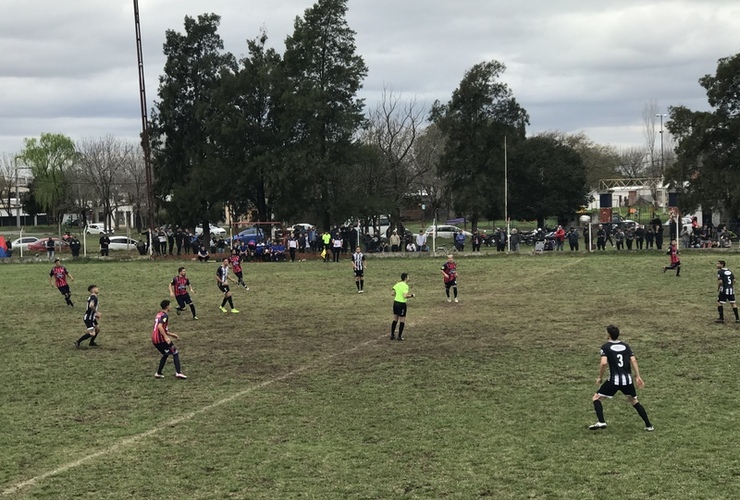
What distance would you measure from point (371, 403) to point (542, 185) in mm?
57185

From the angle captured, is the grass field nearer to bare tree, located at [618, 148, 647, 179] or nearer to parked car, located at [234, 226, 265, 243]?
parked car, located at [234, 226, 265, 243]

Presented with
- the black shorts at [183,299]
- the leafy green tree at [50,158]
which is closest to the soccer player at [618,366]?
the black shorts at [183,299]

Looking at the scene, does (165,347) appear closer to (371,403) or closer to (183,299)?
(371,403)

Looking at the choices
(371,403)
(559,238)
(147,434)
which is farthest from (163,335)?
(559,238)

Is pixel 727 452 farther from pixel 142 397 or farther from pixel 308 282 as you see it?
pixel 308 282

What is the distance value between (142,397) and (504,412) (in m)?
7.53

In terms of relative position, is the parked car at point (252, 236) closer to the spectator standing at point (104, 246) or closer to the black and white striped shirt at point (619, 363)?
the spectator standing at point (104, 246)

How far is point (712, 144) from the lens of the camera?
51500mm

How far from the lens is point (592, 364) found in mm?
18688

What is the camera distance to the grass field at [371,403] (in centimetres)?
1147

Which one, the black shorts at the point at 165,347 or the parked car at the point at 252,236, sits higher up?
the parked car at the point at 252,236

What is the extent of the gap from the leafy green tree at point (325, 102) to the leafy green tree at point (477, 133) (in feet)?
34.5

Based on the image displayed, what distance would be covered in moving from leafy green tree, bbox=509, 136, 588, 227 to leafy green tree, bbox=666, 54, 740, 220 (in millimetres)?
17723

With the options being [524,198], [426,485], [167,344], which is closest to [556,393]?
[426,485]
